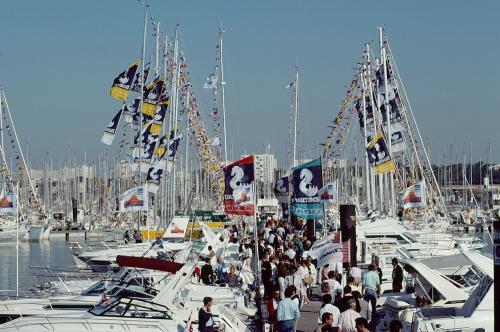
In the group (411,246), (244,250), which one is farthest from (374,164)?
(244,250)

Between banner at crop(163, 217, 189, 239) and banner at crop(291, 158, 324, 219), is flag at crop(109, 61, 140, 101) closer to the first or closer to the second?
banner at crop(163, 217, 189, 239)

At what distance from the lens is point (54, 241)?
80.2m

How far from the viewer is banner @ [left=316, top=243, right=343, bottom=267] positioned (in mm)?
24156

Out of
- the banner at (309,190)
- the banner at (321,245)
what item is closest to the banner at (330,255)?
the banner at (321,245)

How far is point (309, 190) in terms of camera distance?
2816 centimetres

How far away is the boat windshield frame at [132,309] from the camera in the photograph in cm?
1747

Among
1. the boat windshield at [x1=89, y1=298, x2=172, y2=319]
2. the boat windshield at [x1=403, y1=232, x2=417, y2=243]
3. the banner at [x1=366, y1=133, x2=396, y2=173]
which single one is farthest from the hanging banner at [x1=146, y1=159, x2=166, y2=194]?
the boat windshield at [x1=89, y1=298, x2=172, y2=319]

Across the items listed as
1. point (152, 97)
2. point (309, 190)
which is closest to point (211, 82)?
point (152, 97)

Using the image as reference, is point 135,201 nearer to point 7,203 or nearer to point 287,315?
point 7,203

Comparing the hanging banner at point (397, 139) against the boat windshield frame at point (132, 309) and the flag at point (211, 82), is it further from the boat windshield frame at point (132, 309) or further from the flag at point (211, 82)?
the boat windshield frame at point (132, 309)

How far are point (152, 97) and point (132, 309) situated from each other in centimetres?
2827

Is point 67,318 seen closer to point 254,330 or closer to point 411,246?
point 254,330

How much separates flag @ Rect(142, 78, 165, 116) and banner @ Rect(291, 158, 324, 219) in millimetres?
17436

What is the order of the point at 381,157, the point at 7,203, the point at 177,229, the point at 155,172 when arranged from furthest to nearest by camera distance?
the point at 7,203 < the point at 155,172 < the point at 381,157 < the point at 177,229
